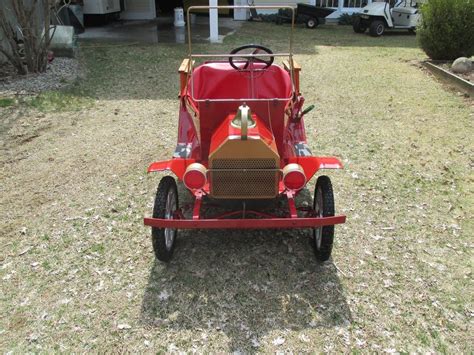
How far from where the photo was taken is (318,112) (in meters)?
6.35

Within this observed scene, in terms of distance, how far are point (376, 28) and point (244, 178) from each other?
12012 mm

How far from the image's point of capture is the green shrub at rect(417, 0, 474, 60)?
8.34 meters

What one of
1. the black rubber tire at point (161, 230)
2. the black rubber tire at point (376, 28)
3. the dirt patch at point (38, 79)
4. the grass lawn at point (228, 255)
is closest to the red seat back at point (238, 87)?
the black rubber tire at point (161, 230)

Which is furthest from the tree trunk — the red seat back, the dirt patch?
the red seat back

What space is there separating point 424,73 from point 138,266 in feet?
25.2

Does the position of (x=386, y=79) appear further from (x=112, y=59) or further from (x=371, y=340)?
(x=371, y=340)

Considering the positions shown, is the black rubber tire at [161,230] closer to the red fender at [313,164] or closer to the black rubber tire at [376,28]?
the red fender at [313,164]

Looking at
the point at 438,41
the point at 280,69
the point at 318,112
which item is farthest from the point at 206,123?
the point at 438,41

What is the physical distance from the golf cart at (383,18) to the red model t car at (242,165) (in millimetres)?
10801

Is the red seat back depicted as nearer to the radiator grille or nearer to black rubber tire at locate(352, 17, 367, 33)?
the radiator grille

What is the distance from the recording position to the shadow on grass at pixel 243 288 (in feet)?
8.53

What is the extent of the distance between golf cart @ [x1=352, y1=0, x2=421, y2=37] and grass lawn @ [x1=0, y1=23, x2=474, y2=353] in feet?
26.9

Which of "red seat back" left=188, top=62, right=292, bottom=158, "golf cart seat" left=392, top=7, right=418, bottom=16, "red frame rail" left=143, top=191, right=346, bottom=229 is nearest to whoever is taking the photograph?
"red frame rail" left=143, top=191, right=346, bottom=229

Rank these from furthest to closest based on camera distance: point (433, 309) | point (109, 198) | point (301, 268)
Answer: point (109, 198) → point (301, 268) → point (433, 309)
